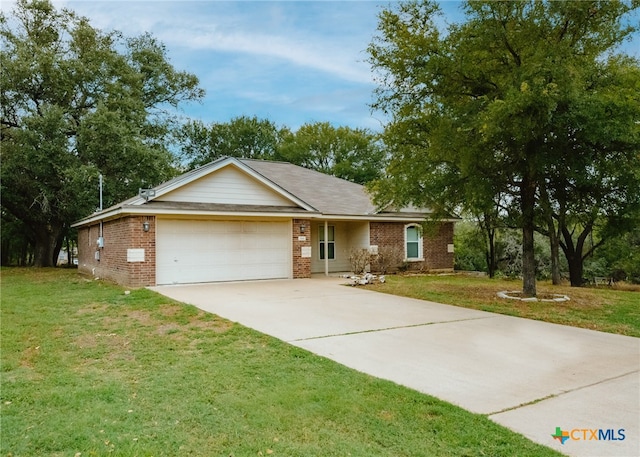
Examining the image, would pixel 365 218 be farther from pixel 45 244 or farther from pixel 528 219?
pixel 45 244

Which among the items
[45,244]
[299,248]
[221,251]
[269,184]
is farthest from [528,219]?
[45,244]

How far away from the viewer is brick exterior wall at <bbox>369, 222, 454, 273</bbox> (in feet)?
61.9

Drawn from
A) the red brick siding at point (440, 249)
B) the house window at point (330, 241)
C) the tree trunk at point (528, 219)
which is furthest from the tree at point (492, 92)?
the red brick siding at point (440, 249)

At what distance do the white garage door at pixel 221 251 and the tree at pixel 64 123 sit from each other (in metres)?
9.69

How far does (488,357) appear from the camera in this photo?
597 cm

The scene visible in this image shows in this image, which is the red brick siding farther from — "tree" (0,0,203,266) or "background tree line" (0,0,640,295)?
"tree" (0,0,203,266)

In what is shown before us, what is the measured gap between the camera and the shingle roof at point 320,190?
18297mm

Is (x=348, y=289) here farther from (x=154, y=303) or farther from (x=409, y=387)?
(x=409, y=387)

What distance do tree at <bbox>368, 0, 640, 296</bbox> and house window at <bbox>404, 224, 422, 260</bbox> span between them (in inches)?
278

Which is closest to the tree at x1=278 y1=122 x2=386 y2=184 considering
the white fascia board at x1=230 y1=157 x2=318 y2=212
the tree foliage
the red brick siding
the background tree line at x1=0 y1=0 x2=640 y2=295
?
the tree foliage

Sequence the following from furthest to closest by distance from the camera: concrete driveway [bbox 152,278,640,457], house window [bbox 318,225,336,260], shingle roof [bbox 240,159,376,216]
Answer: house window [bbox 318,225,336,260] < shingle roof [bbox 240,159,376,216] < concrete driveway [bbox 152,278,640,457]

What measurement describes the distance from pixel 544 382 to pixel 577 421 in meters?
1.05

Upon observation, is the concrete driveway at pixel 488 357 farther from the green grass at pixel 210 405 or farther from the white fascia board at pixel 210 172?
the white fascia board at pixel 210 172

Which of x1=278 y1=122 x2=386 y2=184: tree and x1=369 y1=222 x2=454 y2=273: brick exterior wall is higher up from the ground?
x1=278 y1=122 x2=386 y2=184: tree
